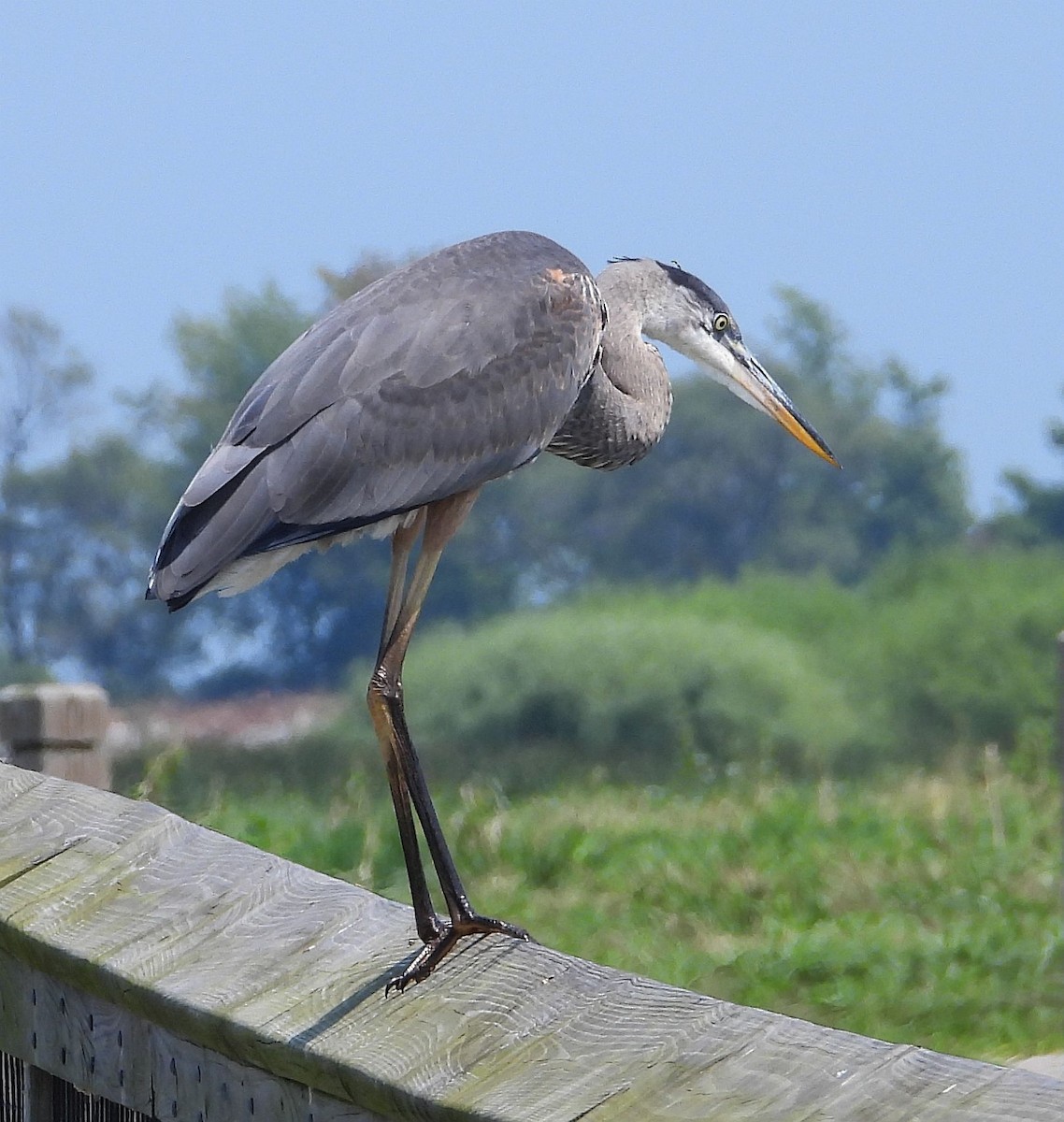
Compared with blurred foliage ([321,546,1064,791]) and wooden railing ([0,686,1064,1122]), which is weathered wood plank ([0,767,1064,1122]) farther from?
blurred foliage ([321,546,1064,791])

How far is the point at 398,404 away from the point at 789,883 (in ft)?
17.2

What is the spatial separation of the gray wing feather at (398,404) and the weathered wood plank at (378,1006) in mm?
455

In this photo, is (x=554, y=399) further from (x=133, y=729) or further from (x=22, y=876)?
(x=133, y=729)

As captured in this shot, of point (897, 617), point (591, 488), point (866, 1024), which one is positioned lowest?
point (866, 1024)

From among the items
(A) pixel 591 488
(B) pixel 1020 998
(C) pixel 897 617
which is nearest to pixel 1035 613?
(C) pixel 897 617

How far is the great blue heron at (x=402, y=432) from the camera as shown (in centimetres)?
252

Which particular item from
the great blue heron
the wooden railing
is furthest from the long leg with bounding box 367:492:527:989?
the wooden railing

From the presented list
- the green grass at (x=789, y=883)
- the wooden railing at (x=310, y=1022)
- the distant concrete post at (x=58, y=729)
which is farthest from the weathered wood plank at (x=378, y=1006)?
the green grass at (x=789, y=883)

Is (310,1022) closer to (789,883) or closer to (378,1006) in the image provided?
(378,1006)

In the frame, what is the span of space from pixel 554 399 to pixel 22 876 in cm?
111

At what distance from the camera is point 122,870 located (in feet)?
6.89

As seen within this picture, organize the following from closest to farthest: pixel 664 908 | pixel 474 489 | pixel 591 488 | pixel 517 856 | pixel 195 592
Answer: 1. pixel 195 592
2. pixel 474 489
3. pixel 664 908
4. pixel 517 856
5. pixel 591 488

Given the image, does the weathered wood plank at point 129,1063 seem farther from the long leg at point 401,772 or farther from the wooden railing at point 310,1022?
the long leg at point 401,772

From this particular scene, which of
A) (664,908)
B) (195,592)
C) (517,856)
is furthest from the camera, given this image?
(517,856)
